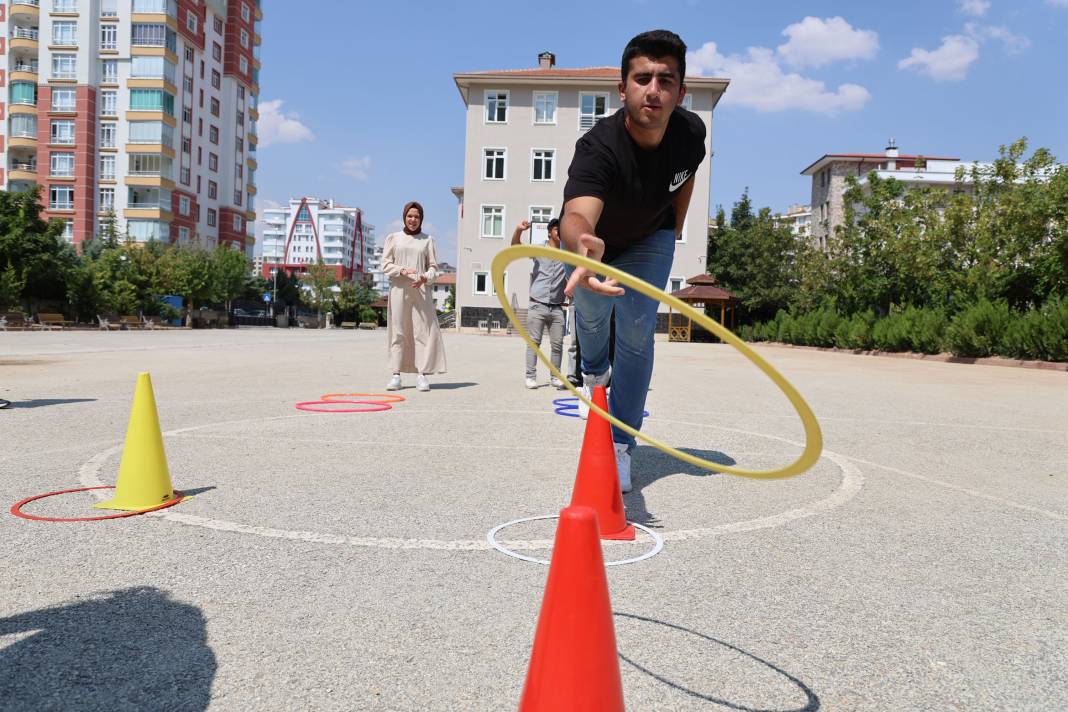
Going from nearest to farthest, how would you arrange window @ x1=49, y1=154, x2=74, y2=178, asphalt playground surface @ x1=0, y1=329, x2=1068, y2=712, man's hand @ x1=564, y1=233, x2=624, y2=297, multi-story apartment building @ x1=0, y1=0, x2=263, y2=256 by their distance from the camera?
asphalt playground surface @ x1=0, y1=329, x2=1068, y2=712
man's hand @ x1=564, y1=233, x2=624, y2=297
multi-story apartment building @ x1=0, y1=0, x2=263, y2=256
window @ x1=49, y1=154, x2=74, y2=178

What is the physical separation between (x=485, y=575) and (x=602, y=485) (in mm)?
812

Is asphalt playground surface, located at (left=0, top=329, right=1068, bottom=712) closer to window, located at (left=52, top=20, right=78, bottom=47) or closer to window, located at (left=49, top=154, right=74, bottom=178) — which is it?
window, located at (left=49, top=154, right=74, bottom=178)

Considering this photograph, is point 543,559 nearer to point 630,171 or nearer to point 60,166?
point 630,171

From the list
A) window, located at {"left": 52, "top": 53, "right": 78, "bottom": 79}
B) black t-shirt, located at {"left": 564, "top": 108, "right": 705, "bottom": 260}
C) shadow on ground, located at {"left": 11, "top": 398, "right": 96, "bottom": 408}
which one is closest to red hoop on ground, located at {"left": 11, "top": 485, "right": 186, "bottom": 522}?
black t-shirt, located at {"left": 564, "top": 108, "right": 705, "bottom": 260}

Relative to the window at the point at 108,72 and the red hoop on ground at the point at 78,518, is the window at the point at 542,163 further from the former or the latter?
the red hoop on ground at the point at 78,518

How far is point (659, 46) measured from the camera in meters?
3.51

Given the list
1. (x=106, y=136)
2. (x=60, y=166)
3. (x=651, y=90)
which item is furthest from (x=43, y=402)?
(x=60, y=166)

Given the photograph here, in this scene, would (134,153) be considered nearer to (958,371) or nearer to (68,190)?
(68,190)

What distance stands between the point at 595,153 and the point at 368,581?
2065 mm

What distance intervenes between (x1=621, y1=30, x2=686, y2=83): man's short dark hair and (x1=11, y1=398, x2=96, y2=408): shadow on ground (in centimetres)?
692

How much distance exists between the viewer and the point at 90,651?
7.33 ft

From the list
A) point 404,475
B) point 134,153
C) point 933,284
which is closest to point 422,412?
point 404,475

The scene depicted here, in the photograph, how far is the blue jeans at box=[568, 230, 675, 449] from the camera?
4.40 meters

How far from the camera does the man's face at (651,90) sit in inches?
139
